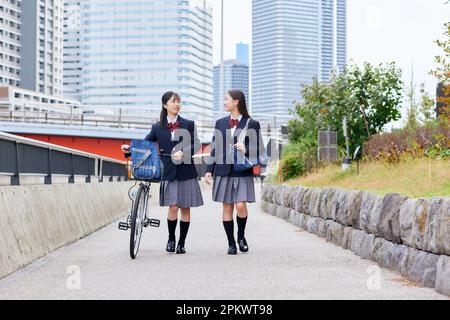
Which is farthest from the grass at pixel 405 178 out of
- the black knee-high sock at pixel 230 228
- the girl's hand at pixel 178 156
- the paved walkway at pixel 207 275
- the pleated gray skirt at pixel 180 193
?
the girl's hand at pixel 178 156

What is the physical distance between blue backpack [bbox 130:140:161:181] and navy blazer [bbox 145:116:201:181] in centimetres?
26

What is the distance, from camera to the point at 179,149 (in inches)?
377

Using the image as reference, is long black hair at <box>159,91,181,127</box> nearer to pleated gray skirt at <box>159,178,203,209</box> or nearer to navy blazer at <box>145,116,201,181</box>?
navy blazer at <box>145,116,201,181</box>

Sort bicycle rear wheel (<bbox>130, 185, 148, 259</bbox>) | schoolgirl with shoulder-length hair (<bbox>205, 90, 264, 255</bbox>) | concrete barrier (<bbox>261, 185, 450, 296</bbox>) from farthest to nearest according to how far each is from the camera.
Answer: schoolgirl with shoulder-length hair (<bbox>205, 90, 264, 255</bbox>) < bicycle rear wheel (<bbox>130, 185, 148, 259</bbox>) < concrete barrier (<bbox>261, 185, 450, 296</bbox>)

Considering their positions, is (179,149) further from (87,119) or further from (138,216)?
(87,119)

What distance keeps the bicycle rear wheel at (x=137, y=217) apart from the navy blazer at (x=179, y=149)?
1.10 feet

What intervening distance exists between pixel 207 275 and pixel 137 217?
1.78m

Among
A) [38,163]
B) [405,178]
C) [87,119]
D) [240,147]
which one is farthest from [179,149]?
[87,119]

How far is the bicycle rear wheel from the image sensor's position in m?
9.12

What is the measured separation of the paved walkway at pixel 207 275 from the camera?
261 inches

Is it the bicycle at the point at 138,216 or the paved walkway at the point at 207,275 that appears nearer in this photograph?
the paved walkway at the point at 207,275

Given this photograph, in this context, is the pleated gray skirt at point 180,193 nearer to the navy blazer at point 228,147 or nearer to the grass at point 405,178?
the navy blazer at point 228,147

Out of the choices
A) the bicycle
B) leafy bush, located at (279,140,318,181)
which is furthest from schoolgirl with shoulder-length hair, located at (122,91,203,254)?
leafy bush, located at (279,140,318,181)

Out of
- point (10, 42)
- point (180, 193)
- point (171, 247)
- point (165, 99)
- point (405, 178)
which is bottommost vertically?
point (171, 247)
